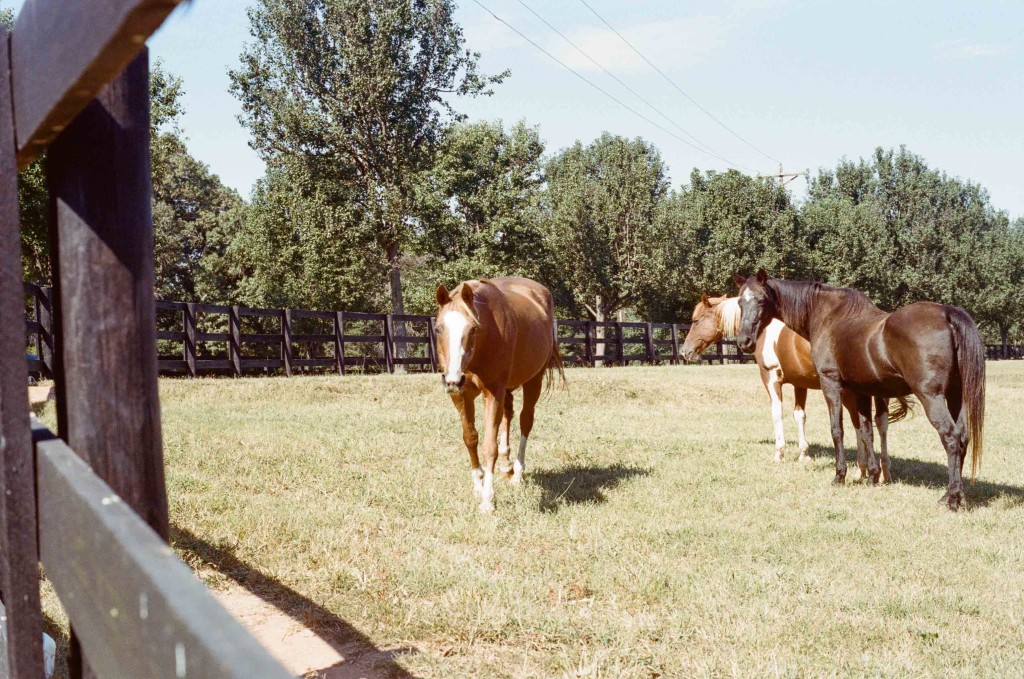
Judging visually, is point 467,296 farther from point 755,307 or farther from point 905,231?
point 905,231

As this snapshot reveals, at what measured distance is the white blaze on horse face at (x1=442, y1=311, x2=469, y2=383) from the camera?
656 centimetres

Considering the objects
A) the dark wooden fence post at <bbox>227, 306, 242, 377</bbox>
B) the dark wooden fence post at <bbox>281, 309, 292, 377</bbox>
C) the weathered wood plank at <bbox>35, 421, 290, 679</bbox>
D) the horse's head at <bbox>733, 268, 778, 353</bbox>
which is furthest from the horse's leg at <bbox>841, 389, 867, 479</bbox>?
the dark wooden fence post at <bbox>281, 309, 292, 377</bbox>

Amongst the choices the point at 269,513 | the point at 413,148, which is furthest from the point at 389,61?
the point at 269,513

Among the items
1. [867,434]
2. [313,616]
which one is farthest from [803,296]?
[313,616]

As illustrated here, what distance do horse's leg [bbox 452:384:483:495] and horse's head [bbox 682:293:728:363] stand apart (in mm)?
6951

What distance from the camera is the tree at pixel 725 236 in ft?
154

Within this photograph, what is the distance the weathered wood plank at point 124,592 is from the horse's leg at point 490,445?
5.38m

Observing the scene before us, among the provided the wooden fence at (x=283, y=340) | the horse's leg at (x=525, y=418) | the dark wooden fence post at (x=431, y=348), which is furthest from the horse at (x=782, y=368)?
the dark wooden fence post at (x=431, y=348)

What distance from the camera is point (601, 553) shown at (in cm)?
568

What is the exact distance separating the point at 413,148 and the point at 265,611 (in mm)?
29189

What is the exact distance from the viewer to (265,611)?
15.0 ft

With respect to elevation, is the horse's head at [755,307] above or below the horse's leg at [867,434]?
above

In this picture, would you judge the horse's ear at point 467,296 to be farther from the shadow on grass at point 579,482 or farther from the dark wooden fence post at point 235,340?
the dark wooden fence post at point 235,340

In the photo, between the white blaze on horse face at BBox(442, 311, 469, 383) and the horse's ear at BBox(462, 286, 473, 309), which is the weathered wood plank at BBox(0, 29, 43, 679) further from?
the horse's ear at BBox(462, 286, 473, 309)
